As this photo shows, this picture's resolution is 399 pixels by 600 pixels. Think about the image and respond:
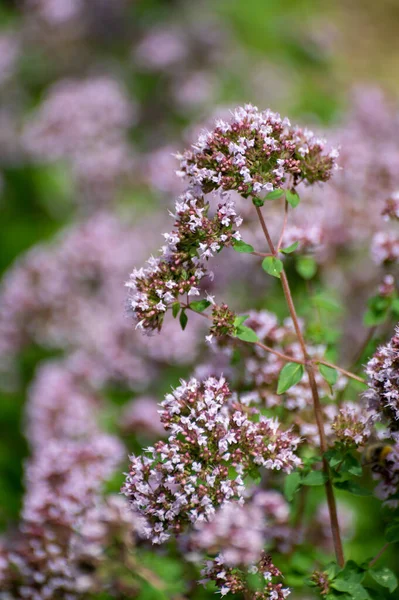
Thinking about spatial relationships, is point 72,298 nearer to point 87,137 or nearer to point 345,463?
point 87,137

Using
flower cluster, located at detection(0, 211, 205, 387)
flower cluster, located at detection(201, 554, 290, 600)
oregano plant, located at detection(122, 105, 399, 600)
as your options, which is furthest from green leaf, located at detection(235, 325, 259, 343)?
flower cluster, located at detection(0, 211, 205, 387)

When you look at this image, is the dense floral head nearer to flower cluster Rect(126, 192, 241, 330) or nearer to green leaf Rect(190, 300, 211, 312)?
flower cluster Rect(126, 192, 241, 330)

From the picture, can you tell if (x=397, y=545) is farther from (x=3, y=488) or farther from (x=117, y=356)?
(x=3, y=488)

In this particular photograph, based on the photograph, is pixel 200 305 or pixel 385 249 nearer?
pixel 200 305

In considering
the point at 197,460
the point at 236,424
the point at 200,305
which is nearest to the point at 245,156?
the point at 200,305

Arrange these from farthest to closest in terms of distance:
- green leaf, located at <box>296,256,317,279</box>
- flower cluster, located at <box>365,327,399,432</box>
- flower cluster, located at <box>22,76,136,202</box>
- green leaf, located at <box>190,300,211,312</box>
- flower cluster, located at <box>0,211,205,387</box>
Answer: flower cluster, located at <box>22,76,136,202</box> → flower cluster, located at <box>0,211,205,387</box> → green leaf, located at <box>296,256,317,279</box> → green leaf, located at <box>190,300,211,312</box> → flower cluster, located at <box>365,327,399,432</box>

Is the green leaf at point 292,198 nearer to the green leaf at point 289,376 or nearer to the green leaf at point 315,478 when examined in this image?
the green leaf at point 289,376

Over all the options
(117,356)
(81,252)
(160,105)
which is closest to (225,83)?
(160,105)
